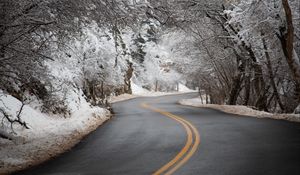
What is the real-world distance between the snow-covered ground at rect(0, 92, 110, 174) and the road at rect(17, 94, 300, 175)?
1.74 feet

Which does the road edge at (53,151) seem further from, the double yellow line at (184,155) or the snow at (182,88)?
the snow at (182,88)

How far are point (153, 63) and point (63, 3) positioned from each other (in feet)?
214

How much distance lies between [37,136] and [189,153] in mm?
6221

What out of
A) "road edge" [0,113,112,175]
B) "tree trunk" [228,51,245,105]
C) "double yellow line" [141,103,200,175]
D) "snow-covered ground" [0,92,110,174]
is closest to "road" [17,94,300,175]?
"double yellow line" [141,103,200,175]

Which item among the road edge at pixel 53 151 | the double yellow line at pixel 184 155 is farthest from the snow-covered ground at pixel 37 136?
the double yellow line at pixel 184 155

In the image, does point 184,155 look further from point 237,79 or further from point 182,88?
point 182,88

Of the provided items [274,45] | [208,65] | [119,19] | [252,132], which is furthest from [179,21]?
[208,65]

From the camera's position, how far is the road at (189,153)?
8.23m

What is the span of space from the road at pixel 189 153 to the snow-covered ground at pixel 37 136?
530 mm

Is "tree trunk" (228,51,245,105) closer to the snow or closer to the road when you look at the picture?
the road

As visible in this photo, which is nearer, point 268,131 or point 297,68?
point 268,131

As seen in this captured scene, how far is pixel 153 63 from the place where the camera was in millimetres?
75688

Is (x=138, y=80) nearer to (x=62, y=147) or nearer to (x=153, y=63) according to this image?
(x=153, y=63)

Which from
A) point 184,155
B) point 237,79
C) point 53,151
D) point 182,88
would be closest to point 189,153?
point 184,155
